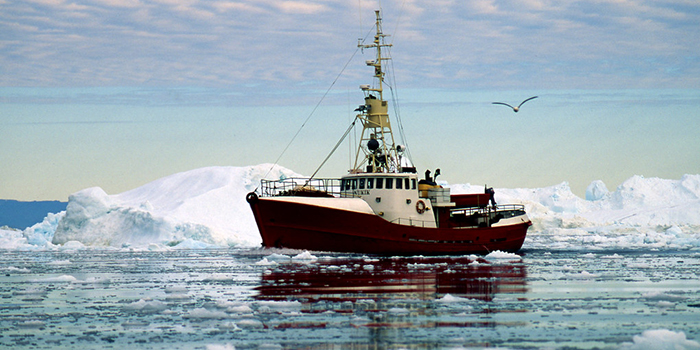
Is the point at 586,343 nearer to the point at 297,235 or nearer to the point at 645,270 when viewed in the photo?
the point at 645,270

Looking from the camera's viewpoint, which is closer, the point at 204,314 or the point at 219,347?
the point at 219,347

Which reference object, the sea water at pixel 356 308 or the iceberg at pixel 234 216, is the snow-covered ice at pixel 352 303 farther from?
the iceberg at pixel 234 216

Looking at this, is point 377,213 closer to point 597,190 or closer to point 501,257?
point 501,257

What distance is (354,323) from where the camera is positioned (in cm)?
1327

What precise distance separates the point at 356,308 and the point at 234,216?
4845cm

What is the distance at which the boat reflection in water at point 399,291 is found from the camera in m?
13.9

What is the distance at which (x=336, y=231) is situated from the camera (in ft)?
108

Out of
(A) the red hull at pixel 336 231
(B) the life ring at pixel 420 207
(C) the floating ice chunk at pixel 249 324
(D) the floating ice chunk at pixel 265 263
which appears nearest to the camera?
(C) the floating ice chunk at pixel 249 324

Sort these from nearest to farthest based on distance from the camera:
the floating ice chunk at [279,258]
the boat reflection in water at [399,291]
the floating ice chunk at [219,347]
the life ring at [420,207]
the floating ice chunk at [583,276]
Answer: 1. the floating ice chunk at [219,347]
2. the boat reflection in water at [399,291]
3. the floating ice chunk at [583,276]
4. the floating ice chunk at [279,258]
5. the life ring at [420,207]

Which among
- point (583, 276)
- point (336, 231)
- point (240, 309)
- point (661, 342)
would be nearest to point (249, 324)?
point (240, 309)

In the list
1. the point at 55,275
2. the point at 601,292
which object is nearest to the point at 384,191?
the point at 55,275

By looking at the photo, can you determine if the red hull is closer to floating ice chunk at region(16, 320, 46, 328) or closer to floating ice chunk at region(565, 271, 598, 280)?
floating ice chunk at region(565, 271, 598, 280)

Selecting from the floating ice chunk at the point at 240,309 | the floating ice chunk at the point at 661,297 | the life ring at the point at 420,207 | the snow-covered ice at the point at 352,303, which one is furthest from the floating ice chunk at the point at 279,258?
the floating ice chunk at the point at 661,297

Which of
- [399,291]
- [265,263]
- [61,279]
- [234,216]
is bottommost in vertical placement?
[399,291]
